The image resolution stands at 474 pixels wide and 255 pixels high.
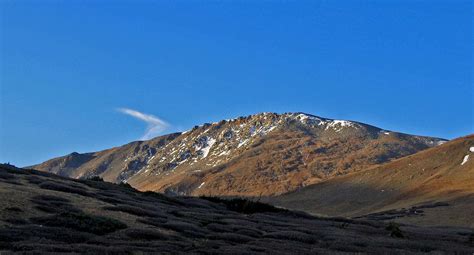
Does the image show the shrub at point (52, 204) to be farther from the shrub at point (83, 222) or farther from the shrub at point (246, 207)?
the shrub at point (246, 207)

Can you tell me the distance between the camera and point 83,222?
28359 mm

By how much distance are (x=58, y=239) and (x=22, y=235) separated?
4.88ft

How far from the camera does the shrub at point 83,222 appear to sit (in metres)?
27.6

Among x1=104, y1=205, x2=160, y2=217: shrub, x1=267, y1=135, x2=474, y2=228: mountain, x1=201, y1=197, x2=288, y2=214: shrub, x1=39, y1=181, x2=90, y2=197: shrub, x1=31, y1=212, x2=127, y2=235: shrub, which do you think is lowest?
x1=31, y1=212, x2=127, y2=235: shrub

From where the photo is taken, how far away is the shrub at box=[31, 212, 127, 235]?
1085 inches

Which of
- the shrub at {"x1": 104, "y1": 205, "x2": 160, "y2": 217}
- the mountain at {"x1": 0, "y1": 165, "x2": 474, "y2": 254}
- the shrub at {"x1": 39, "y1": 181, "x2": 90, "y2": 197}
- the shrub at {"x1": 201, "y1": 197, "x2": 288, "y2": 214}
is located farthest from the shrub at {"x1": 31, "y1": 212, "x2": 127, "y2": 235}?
the shrub at {"x1": 201, "y1": 197, "x2": 288, "y2": 214}

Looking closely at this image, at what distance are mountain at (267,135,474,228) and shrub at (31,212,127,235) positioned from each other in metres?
54.8

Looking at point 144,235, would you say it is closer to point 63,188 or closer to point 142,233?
point 142,233

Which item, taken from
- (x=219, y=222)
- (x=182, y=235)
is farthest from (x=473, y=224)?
(x=182, y=235)

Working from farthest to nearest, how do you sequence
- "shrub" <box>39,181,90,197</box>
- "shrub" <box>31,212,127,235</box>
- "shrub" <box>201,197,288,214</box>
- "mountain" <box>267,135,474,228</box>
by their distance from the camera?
"mountain" <box>267,135,474,228</box> → "shrub" <box>201,197,288,214</box> → "shrub" <box>39,181,90,197</box> → "shrub" <box>31,212,127,235</box>

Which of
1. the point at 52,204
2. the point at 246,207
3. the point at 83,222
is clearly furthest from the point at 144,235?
the point at 246,207

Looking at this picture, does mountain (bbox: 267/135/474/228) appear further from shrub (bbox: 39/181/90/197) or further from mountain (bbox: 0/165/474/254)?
shrub (bbox: 39/181/90/197)

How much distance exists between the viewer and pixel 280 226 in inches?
1578

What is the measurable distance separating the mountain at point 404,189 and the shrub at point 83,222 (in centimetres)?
5475
